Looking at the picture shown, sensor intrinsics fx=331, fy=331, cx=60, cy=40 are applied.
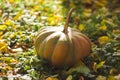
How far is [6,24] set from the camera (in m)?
4.02

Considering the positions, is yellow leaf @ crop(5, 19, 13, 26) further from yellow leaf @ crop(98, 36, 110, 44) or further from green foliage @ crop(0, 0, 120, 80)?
yellow leaf @ crop(98, 36, 110, 44)

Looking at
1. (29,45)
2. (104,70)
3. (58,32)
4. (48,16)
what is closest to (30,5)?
(48,16)

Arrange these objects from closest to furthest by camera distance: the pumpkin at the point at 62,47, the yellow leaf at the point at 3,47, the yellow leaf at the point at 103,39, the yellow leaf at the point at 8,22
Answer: the pumpkin at the point at 62,47 → the yellow leaf at the point at 3,47 → the yellow leaf at the point at 103,39 → the yellow leaf at the point at 8,22

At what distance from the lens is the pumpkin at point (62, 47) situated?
322 cm

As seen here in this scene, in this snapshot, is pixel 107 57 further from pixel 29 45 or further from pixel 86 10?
pixel 86 10

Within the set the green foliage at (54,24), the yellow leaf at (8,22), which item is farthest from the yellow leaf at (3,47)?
the yellow leaf at (8,22)

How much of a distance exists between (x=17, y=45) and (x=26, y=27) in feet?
1.37

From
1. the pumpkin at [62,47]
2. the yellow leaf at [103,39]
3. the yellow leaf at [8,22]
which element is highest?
the yellow leaf at [8,22]

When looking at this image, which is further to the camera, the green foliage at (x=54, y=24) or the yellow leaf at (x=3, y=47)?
the yellow leaf at (x=3, y=47)

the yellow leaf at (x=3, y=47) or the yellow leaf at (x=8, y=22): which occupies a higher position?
the yellow leaf at (x=8, y=22)

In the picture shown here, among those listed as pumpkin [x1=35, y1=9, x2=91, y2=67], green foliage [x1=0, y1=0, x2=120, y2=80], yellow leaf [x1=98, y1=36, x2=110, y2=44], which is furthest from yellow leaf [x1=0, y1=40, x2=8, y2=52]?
yellow leaf [x1=98, y1=36, x2=110, y2=44]

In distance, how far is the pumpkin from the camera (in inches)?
127

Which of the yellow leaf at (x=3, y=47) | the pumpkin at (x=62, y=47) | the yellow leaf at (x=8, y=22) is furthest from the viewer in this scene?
the yellow leaf at (x=8, y=22)

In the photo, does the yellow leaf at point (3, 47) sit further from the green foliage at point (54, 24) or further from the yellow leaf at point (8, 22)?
the yellow leaf at point (8, 22)
